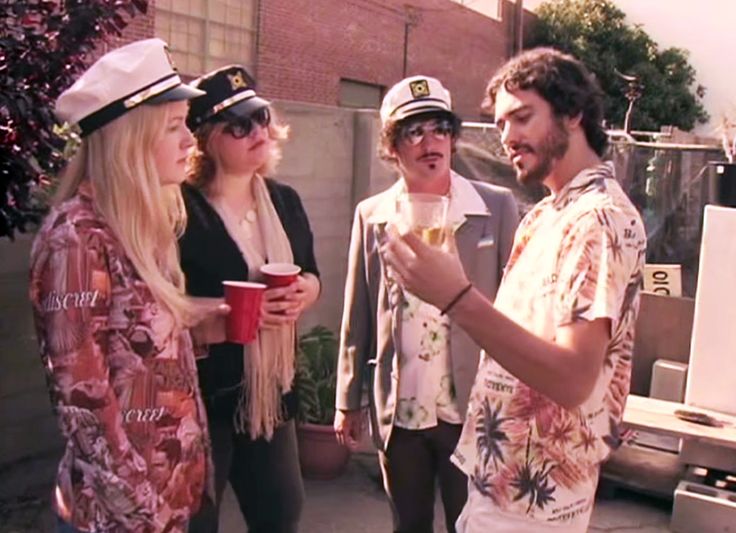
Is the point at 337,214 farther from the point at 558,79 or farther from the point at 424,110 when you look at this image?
the point at 558,79

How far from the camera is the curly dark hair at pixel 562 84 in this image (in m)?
1.81

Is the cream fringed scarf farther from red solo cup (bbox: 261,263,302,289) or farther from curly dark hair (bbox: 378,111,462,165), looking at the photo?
curly dark hair (bbox: 378,111,462,165)

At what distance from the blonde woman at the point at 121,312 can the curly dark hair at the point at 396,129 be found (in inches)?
39.9

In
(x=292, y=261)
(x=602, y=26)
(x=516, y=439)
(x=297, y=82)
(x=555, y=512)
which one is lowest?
(x=555, y=512)

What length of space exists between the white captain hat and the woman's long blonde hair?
0.08 feet

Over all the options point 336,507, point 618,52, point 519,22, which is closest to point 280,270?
point 336,507

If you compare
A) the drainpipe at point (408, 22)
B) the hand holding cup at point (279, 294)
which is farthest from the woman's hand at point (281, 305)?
the drainpipe at point (408, 22)

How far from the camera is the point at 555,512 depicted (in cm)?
181

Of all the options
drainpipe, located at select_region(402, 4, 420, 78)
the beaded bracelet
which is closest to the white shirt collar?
the beaded bracelet

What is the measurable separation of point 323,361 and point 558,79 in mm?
3337

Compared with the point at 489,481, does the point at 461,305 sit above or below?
above

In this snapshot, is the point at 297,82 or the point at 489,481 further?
the point at 297,82

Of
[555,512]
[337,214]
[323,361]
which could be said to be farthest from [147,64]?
[337,214]

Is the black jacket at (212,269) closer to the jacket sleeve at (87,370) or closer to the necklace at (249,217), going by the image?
the necklace at (249,217)
